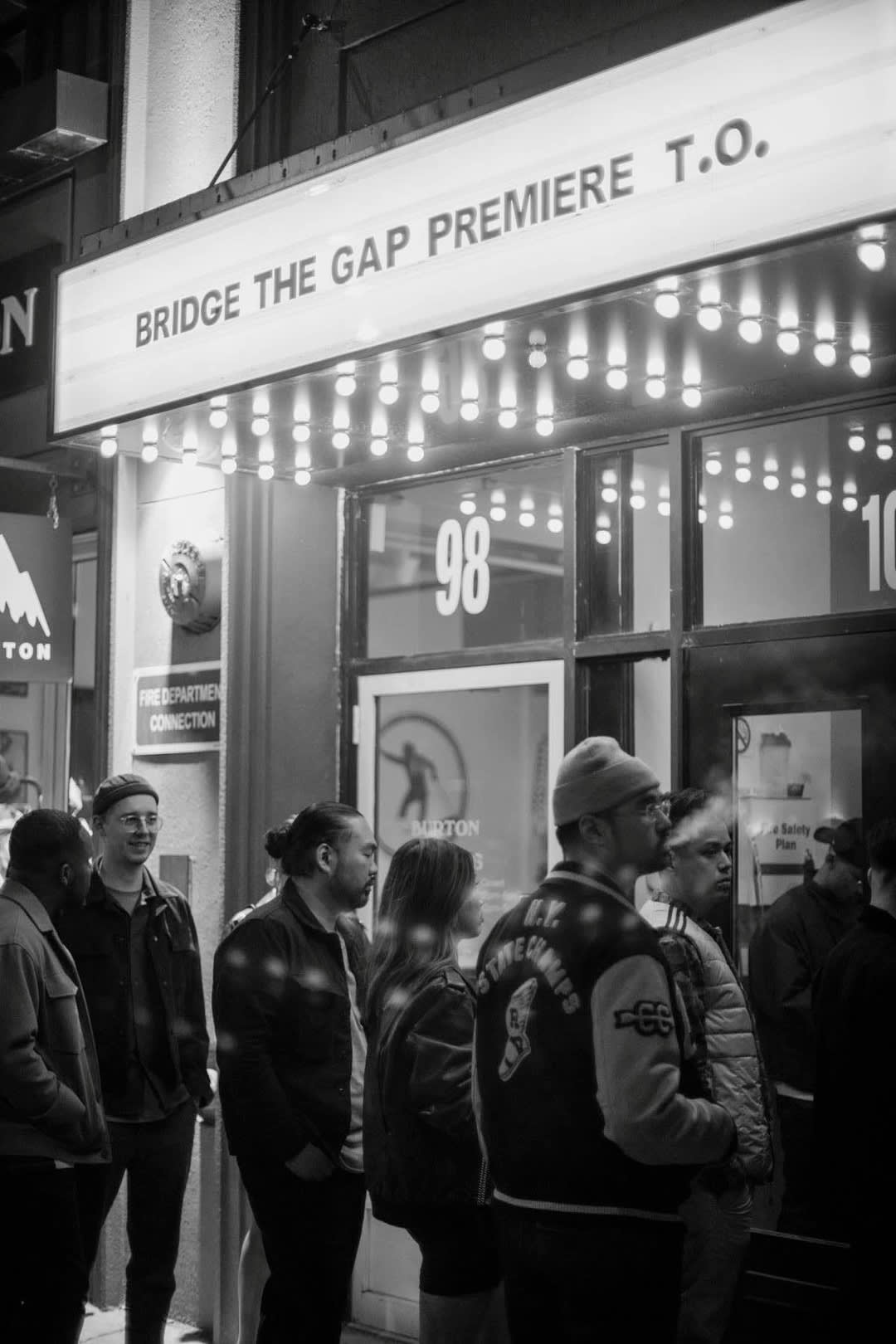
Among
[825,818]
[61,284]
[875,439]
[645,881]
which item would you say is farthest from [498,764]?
[61,284]

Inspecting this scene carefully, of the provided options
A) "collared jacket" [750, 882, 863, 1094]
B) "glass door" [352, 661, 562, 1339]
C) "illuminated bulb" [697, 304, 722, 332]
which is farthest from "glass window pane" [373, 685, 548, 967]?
"illuminated bulb" [697, 304, 722, 332]

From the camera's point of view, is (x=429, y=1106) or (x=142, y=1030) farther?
(x=142, y=1030)

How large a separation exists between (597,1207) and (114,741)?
4.82 metres

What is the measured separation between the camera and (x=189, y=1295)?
23.7 ft

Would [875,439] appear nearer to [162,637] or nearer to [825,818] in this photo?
[825,818]

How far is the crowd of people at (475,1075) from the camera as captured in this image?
364 centimetres

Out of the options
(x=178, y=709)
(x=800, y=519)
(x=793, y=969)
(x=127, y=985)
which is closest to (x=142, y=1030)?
(x=127, y=985)

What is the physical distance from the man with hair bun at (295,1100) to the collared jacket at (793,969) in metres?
1.56

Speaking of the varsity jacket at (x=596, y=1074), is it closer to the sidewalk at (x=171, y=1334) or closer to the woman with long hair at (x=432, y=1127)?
the woman with long hair at (x=432, y=1127)

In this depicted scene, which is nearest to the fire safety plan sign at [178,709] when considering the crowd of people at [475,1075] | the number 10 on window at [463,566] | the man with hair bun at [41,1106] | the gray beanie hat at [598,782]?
the number 10 on window at [463,566]

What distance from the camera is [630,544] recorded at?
6621mm

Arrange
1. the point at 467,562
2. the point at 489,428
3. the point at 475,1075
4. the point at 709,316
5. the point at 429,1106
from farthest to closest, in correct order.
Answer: the point at 467,562
the point at 489,428
the point at 709,316
the point at 429,1106
the point at 475,1075

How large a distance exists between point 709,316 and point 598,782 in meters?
1.61

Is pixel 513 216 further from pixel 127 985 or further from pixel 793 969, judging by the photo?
pixel 127 985
